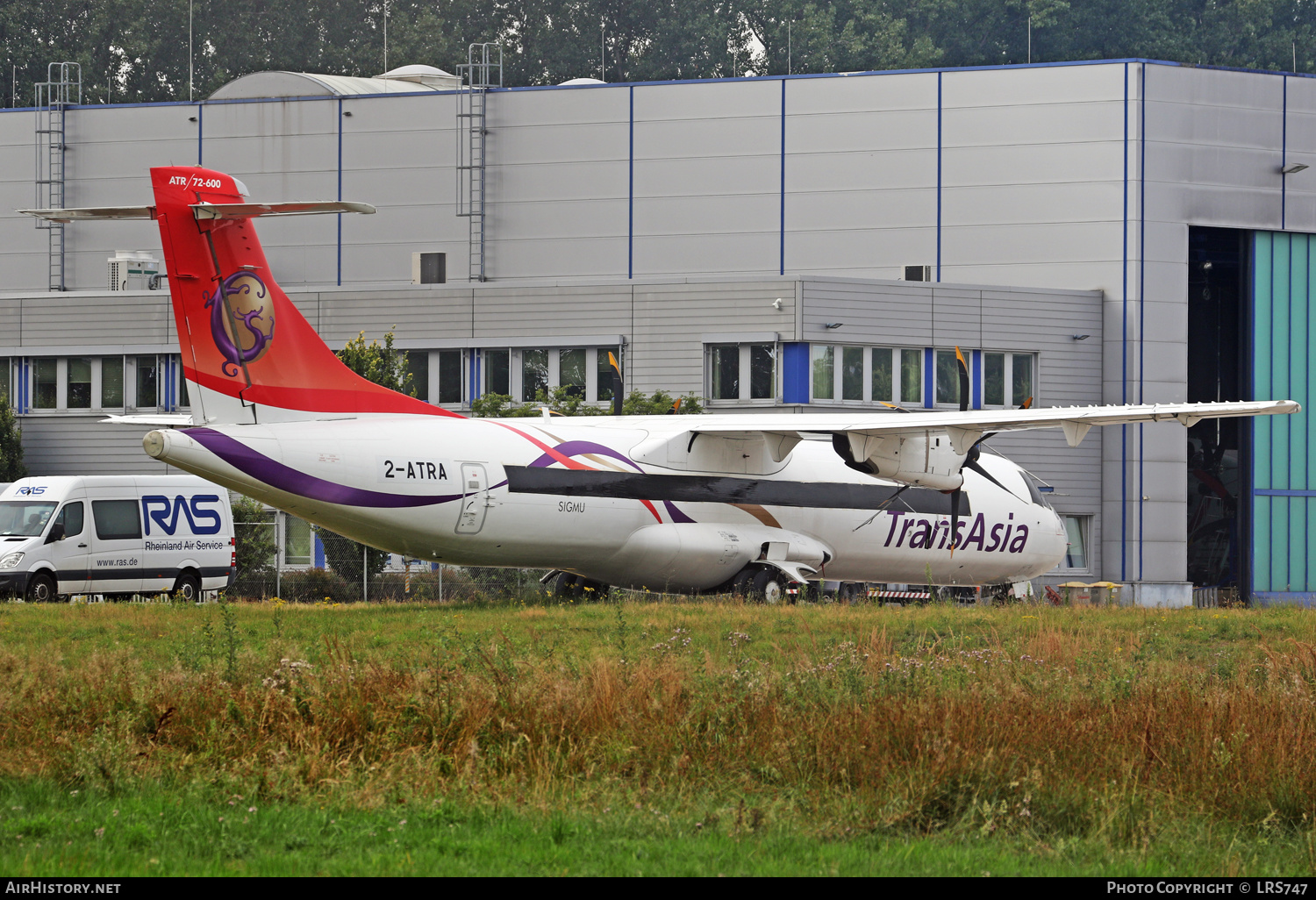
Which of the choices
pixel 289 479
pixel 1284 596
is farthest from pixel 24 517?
pixel 1284 596

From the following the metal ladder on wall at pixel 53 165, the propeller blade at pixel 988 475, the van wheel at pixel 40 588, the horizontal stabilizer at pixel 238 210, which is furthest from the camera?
the metal ladder on wall at pixel 53 165

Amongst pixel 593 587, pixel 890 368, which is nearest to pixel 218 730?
pixel 593 587

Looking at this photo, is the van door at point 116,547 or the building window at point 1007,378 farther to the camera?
the building window at point 1007,378

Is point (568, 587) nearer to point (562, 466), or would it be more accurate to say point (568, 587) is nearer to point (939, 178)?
point (562, 466)

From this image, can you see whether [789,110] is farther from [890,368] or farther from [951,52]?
[951,52]

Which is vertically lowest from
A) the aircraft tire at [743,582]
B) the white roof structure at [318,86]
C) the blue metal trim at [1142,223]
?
the aircraft tire at [743,582]

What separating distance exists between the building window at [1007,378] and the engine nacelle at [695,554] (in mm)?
19846

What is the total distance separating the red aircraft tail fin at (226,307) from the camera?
18.8 m

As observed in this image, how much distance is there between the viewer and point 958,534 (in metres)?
26.1

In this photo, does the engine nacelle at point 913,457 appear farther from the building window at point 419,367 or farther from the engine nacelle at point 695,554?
the building window at point 419,367

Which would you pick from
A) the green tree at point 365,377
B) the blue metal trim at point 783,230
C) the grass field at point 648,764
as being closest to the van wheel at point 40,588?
the green tree at point 365,377

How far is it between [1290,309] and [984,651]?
36958mm

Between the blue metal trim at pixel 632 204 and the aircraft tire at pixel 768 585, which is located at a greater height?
the blue metal trim at pixel 632 204
